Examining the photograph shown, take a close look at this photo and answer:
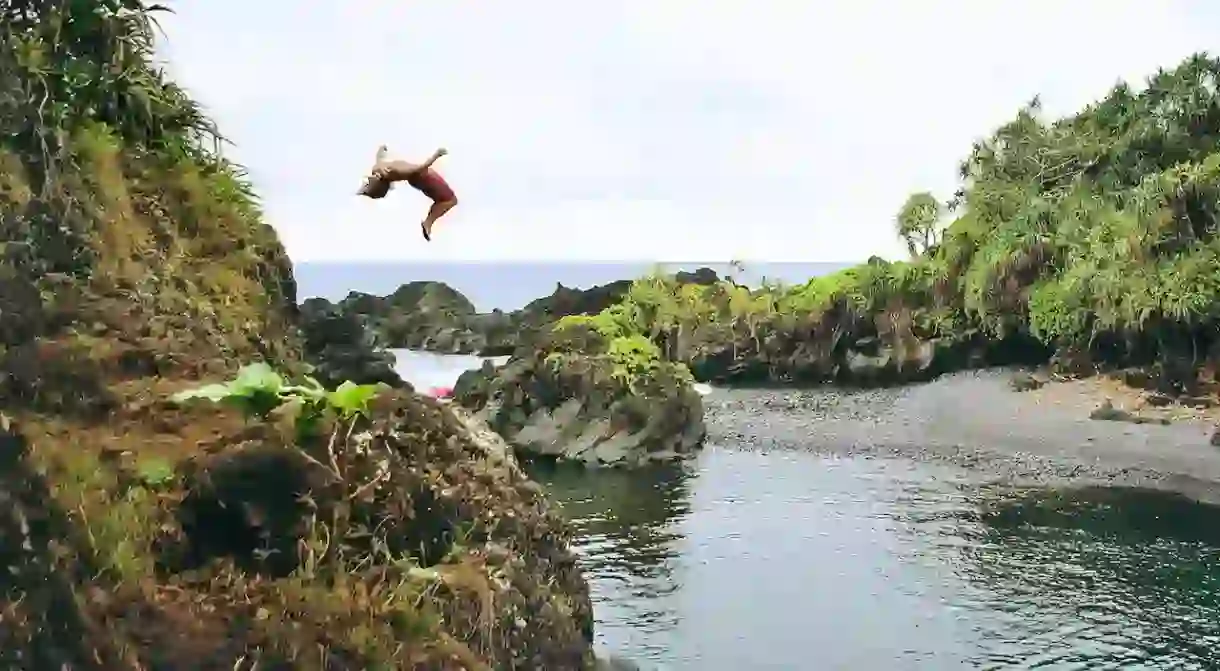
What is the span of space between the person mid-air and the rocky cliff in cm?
123

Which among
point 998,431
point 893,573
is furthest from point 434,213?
Result: point 998,431

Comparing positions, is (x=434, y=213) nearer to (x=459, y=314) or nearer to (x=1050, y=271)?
(x=1050, y=271)

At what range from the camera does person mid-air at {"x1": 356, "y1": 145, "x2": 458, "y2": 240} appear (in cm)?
658

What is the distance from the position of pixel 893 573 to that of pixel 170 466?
64.4 feet

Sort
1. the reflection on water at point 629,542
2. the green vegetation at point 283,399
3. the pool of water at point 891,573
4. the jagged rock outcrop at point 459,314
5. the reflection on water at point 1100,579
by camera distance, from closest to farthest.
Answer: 1. the green vegetation at point 283,399
2. the reflection on water at point 1100,579
3. the pool of water at point 891,573
4. the reflection on water at point 629,542
5. the jagged rock outcrop at point 459,314

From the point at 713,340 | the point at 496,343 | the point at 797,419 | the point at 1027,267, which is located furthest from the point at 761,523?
the point at 496,343

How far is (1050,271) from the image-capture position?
173ft

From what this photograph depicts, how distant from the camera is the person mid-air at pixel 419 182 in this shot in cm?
658

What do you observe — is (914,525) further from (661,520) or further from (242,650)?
(242,650)

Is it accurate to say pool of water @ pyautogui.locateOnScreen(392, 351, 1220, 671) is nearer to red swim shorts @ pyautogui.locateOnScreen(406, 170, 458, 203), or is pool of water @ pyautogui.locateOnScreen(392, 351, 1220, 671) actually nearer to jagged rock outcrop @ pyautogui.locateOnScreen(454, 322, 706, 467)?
jagged rock outcrop @ pyautogui.locateOnScreen(454, 322, 706, 467)

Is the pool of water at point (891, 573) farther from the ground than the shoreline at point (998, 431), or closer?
closer

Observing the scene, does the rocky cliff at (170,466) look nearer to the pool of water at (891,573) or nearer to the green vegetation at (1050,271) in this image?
the pool of water at (891,573)

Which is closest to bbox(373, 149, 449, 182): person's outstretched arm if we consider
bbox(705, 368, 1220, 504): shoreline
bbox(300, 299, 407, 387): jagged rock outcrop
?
bbox(300, 299, 407, 387): jagged rock outcrop

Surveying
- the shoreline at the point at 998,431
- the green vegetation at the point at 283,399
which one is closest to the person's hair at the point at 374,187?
the green vegetation at the point at 283,399
